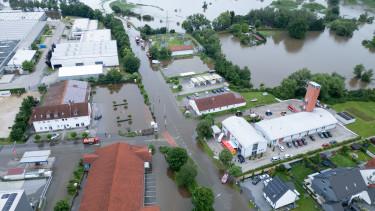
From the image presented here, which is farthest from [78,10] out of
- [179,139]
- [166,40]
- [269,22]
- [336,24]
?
[336,24]

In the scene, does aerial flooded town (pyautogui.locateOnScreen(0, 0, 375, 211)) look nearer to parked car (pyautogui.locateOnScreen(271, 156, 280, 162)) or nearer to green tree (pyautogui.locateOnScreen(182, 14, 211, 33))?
parked car (pyautogui.locateOnScreen(271, 156, 280, 162))

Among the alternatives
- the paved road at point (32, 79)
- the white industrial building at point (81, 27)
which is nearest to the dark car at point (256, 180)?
the paved road at point (32, 79)

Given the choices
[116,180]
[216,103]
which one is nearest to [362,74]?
[216,103]

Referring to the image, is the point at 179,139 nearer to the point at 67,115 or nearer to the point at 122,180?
the point at 122,180

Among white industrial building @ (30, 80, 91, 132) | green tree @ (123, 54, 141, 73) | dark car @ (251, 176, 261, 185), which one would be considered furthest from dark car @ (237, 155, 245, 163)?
green tree @ (123, 54, 141, 73)

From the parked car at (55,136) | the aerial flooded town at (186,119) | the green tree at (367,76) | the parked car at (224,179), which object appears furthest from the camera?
the green tree at (367,76)

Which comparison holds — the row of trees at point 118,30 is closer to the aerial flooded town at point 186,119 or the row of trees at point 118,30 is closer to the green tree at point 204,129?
the aerial flooded town at point 186,119
